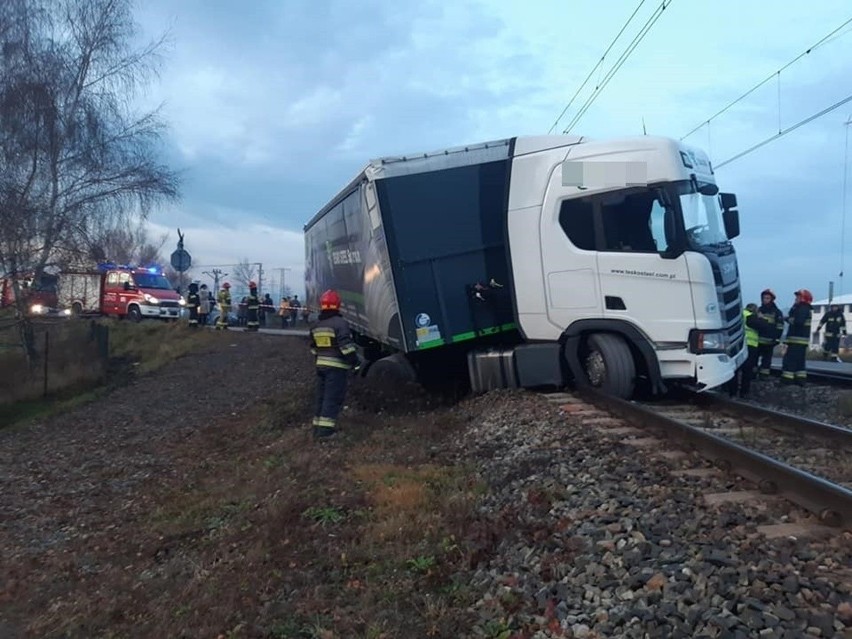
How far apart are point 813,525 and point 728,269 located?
5856 mm

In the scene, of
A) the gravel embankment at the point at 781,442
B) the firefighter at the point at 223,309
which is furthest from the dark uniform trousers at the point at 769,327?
the firefighter at the point at 223,309

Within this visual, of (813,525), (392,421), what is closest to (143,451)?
(392,421)

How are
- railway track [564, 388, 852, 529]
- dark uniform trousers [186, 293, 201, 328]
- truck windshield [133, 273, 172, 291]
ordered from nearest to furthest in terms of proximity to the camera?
railway track [564, 388, 852, 529] < dark uniform trousers [186, 293, 201, 328] < truck windshield [133, 273, 172, 291]

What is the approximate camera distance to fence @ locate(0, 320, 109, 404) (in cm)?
1972

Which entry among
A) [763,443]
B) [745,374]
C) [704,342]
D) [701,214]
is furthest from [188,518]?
[745,374]

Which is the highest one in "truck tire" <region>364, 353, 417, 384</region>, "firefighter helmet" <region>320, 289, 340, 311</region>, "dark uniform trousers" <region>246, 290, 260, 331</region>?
"dark uniform trousers" <region>246, 290, 260, 331</region>

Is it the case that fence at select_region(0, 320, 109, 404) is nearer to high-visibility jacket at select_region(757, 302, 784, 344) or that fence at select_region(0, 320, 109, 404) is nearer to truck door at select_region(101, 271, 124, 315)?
truck door at select_region(101, 271, 124, 315)

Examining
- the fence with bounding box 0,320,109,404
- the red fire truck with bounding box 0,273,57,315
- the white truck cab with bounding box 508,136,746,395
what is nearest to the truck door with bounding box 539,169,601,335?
the white truck cab with bounding box 508,136,746,395

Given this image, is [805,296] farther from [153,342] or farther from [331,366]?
[153,342]

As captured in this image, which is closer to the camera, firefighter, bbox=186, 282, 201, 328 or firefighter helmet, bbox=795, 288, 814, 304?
firefighter helmet, bbox=795, 288, 814, 304

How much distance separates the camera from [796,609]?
3.73m

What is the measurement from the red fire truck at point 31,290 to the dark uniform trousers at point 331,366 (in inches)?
524

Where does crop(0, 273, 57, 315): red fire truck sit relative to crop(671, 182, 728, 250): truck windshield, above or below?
above

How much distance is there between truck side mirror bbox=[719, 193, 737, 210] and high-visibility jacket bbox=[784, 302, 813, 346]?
3998 millimetres
